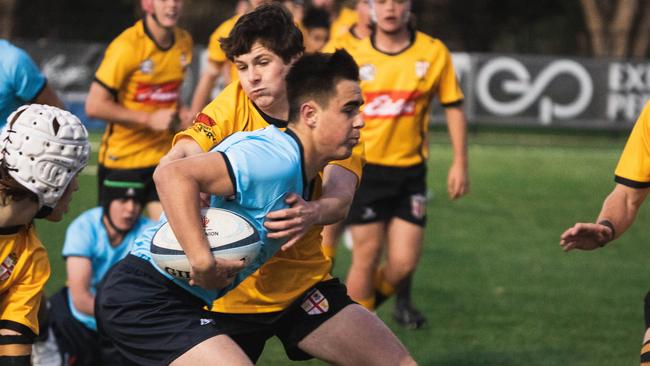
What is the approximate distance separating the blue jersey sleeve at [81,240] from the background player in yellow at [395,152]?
5.66ft

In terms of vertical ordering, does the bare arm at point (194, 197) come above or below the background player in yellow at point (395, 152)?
above

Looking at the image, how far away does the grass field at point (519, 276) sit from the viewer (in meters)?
7.51

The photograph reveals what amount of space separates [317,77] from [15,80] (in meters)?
2.40

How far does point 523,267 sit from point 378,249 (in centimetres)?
288

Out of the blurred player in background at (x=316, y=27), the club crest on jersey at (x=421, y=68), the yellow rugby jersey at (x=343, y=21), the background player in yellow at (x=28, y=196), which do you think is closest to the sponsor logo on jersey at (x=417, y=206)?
Result: the club crest on jersey at (x=421, y=68)

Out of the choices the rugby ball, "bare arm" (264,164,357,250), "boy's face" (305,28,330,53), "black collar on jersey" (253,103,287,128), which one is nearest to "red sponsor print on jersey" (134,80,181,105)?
"boy's face" (305,28,330,53)

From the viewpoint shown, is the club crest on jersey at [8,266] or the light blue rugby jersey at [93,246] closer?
the club crest on jersey at [8,266]

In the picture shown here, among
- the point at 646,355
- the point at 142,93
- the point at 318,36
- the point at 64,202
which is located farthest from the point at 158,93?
the point at 646,355

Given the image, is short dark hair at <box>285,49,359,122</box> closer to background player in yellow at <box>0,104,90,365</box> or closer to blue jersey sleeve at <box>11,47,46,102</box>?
background player in yellow at <box>0,104,90,365</box>

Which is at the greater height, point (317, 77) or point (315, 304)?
point (317, 77)

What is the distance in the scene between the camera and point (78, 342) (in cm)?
697

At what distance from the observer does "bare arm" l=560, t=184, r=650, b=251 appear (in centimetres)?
488

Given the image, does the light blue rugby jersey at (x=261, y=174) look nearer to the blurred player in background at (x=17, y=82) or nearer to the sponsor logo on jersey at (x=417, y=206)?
the blurred player in background at (x=17, y=82)

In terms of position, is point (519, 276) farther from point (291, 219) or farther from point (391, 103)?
point (291, 219)
